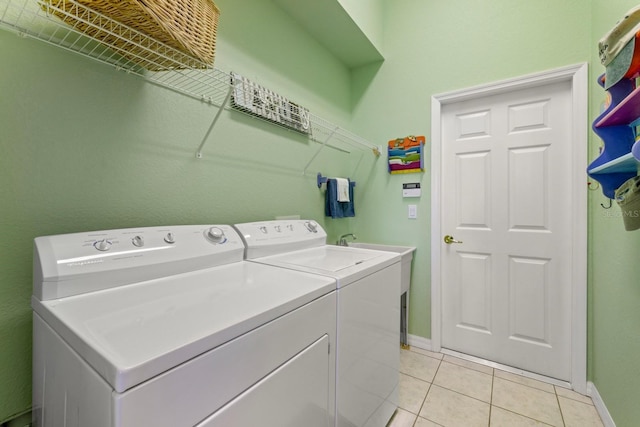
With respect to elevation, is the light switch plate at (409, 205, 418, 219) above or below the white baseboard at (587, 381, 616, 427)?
above

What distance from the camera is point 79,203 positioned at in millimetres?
1041

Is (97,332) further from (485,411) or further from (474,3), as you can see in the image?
(474,3)

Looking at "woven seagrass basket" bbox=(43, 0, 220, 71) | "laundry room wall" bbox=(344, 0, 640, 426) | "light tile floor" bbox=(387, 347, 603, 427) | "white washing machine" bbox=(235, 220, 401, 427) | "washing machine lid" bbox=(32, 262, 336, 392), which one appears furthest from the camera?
"light tile floor" bbox=(387, 347, 603, 427)

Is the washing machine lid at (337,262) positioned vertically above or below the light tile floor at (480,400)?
above

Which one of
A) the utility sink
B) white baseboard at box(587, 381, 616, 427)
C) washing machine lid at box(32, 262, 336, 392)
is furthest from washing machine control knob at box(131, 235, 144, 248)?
white baseboard at box(587, 381, 616, 427)

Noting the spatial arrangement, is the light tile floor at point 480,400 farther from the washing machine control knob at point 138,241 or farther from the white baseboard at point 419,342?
the washing machine control knob at point 138,241

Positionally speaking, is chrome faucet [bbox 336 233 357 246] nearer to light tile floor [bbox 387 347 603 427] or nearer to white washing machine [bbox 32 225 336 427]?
light tile floor [bbox 387 347 603 427]

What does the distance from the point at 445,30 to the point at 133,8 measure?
2.32 meters

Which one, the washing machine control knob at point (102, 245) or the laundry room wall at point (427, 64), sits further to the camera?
the laundry room wall at point (427, 64)

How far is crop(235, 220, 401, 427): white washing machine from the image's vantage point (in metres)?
1.08

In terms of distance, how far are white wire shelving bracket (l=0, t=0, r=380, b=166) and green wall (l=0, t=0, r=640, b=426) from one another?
56mm

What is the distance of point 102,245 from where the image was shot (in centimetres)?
92

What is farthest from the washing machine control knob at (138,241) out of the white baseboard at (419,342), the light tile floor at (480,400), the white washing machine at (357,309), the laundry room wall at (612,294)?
the white baseboard at (419,342)

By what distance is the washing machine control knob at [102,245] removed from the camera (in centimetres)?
90
